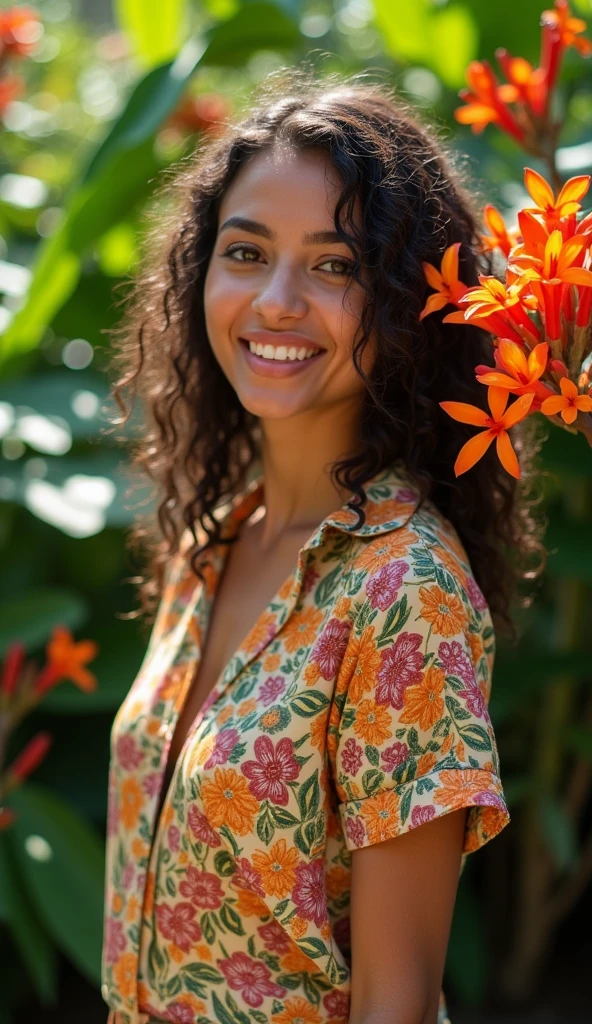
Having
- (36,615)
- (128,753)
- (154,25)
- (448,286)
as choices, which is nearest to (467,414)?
(448,286)

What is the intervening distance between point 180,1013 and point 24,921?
3.90 ft

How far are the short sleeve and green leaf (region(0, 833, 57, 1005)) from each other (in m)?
1.40

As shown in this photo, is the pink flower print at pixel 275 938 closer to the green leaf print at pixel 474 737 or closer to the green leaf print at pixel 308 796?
the green leaf print at pixel 308 796

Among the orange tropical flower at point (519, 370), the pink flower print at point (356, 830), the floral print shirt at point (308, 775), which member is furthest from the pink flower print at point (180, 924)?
the orange tropical flower at point (519, 370)

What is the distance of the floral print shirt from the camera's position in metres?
Result: 1.05

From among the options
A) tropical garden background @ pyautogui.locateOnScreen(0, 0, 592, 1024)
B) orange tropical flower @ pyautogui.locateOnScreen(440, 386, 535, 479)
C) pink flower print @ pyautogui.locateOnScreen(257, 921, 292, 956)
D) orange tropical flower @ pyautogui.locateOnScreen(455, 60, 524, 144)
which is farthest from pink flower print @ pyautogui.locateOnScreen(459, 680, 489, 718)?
tropical garden background @ pyautogui.locateOnScreen(0, 0, 592, 1024)

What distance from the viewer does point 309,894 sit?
1109 mm

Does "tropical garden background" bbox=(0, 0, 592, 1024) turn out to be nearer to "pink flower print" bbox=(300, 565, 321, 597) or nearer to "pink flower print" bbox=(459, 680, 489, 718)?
"pink flower print" bbox=(300, 565, 321, 597)

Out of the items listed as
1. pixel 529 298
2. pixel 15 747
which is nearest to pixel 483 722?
pixel 529 298

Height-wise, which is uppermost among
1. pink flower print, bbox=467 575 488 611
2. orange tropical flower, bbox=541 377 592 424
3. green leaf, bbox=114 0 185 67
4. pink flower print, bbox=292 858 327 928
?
green leaf, bbox=114 0 185 67

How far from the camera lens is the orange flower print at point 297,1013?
1168 millimetres

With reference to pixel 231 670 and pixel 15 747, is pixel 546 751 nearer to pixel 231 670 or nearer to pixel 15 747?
pixel 15 747

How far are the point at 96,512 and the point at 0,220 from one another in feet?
3.90

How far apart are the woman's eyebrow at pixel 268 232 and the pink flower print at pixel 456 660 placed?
1.41 ft
